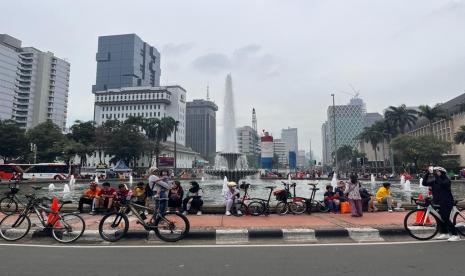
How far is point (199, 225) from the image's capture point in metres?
10.6

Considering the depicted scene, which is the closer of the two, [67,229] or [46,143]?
[67,229]

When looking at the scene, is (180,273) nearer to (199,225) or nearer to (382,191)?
(199,225)

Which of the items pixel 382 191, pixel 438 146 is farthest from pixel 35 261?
pixel 438 146

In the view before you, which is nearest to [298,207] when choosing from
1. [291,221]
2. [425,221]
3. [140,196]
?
[291,221]

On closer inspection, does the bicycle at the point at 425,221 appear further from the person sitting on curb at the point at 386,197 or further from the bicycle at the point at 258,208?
the bicycle at the point at 258,208

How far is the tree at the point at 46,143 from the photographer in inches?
2655

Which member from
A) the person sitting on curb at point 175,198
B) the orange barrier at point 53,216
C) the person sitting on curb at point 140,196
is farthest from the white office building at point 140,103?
the orange barrier at point 53,216

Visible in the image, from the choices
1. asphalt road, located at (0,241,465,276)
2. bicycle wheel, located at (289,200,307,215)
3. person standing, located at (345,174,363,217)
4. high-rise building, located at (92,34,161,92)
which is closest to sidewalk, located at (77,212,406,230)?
person standing, located at (345,174,363,217)

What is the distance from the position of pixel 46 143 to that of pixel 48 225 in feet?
224

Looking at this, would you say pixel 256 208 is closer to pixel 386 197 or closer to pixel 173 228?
pixel 173 228

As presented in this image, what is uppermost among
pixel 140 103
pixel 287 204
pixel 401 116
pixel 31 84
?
pixel 31 84

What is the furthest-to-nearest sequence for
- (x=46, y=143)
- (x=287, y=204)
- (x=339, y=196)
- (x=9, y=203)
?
(x=46, y=143)
(x=339, y=196)
(x=9, y=203)
(x=287, y=204)

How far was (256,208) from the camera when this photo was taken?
1285 centimetres

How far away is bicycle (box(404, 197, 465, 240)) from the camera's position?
9258 mm
